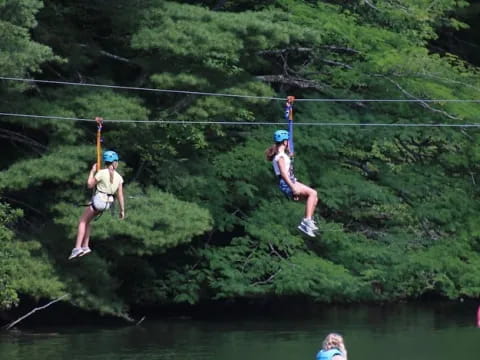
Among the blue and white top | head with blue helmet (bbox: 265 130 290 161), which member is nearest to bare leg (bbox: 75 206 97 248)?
head with blue helmet (bbox: 265 130 290 161)

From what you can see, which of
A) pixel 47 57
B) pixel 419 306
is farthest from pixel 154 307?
pixel 47 57

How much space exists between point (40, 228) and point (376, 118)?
712 cm

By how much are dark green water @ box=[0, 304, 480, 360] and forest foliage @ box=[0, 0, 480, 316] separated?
733 millimetres

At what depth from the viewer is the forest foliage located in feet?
75.4

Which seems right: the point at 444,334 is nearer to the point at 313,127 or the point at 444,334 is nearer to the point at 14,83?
the point at 313,127

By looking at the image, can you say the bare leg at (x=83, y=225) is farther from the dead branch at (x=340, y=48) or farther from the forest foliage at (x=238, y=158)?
the dead branch at (x=340, y=48)

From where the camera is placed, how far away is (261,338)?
2555 centimetres

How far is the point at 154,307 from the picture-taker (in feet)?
92.7

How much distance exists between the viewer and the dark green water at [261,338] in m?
23.4

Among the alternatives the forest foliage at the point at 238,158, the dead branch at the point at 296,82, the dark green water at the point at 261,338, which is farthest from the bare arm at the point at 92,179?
the dead branch at the point at 296,82

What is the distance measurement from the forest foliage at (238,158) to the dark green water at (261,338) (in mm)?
733

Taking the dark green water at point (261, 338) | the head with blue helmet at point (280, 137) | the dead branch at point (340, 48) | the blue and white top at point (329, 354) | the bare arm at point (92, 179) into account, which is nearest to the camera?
the blue and white top at point (329, 354)

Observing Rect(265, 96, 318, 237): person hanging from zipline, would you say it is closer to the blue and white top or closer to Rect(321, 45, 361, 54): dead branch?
the blue and white top

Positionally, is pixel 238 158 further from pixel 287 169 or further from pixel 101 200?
pixel 287 169
